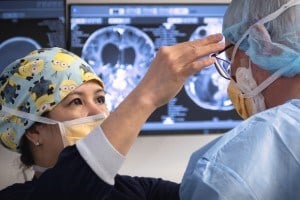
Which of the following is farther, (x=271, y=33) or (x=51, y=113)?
(x=51, y=113)

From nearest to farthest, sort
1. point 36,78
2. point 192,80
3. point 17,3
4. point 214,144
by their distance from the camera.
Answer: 1. point 214,144
2. point 36,78
3. point 17,3
4. point 192,80

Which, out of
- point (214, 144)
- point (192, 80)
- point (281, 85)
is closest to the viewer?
point (214, 144)

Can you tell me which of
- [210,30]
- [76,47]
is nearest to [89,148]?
[76,47]

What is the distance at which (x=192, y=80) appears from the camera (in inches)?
87.1

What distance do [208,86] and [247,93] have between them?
3.19 feet

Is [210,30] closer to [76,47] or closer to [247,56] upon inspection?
[76,47]

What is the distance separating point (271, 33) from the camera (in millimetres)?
1163

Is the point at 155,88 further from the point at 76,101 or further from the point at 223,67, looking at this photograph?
the point at 76,101

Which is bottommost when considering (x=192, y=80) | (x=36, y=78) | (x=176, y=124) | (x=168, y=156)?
(x=168, y=156)

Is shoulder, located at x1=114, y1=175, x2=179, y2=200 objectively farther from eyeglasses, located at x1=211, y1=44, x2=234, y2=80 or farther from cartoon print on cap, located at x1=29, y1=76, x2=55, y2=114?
eyeglasses, located at x1=211, y1=44, x2=234, y2=80

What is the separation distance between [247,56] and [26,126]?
2.36 feet

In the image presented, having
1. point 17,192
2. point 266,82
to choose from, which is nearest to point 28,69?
point 17,192

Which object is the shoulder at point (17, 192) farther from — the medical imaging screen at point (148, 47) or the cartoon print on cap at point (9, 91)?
the medical imaging screen at point (148, 47)

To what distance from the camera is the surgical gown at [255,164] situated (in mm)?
962
